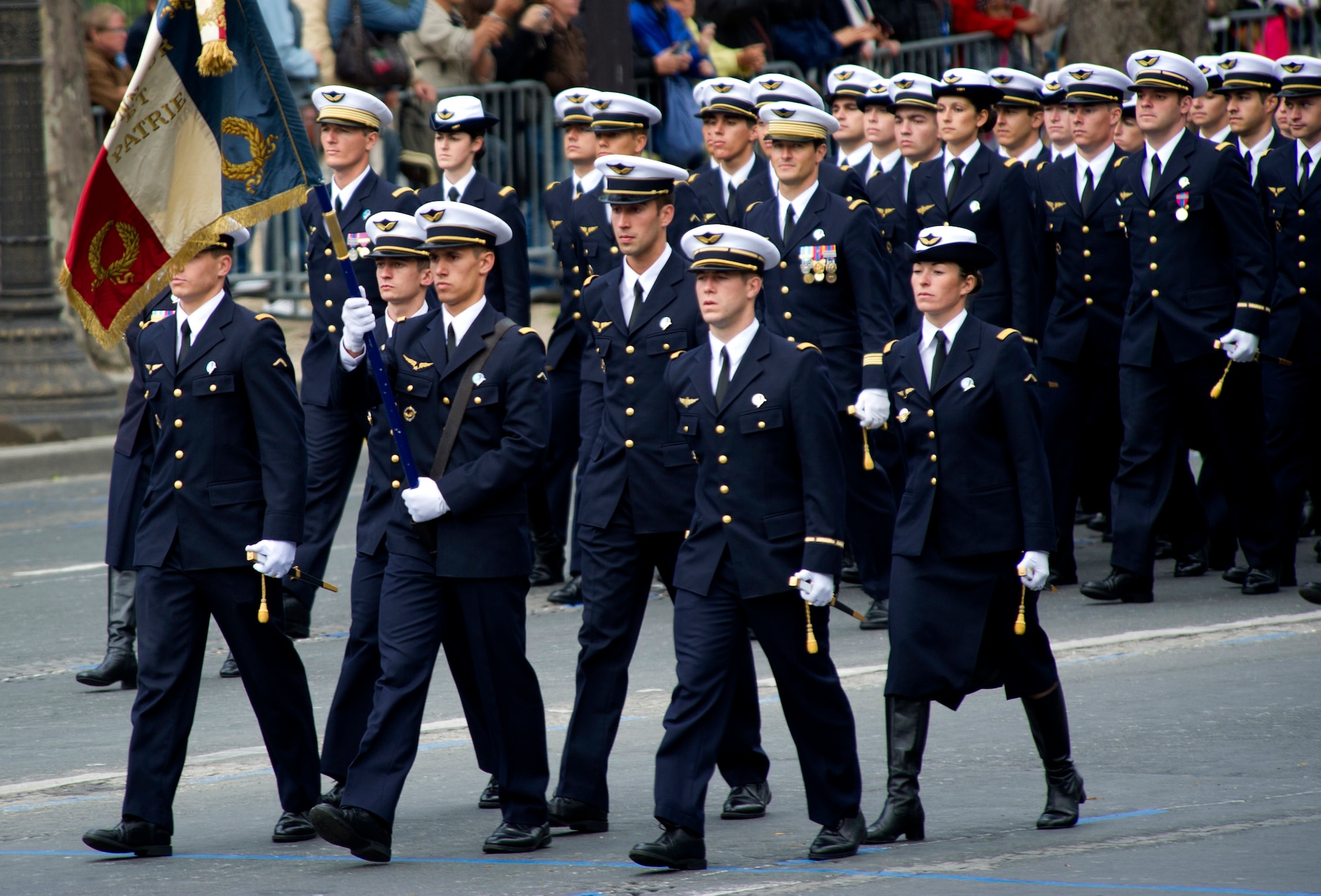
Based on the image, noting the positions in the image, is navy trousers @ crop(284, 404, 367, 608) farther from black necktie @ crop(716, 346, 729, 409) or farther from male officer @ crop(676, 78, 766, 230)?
black necktie @ crop(716, 346, 729, 409)

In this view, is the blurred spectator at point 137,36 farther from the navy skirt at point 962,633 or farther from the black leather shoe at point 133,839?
the navy skirt at point 962,633

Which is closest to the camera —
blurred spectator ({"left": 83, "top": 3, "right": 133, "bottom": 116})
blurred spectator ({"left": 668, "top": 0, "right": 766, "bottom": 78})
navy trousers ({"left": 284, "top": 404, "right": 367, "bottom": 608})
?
navy trousers ({"left": 284, "top": 404, "right": 367, "bottom": 608})

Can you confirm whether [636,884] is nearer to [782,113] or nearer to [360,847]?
[360,847]

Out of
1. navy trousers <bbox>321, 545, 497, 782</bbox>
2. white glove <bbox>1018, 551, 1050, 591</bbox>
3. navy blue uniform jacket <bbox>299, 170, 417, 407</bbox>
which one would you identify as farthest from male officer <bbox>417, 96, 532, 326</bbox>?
white glove <bbox>1018, 551, 1050, 591</bbox>

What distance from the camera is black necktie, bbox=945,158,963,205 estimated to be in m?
11.4

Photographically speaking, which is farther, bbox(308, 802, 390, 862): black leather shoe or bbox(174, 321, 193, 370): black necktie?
bbox(174, 321, 193, 370): black necktie

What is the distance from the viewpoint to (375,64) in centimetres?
1716

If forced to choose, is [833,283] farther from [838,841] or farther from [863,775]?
[838,841]

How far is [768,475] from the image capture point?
695cm

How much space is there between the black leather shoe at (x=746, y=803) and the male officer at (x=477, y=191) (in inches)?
167

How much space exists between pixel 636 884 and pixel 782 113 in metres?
4.91

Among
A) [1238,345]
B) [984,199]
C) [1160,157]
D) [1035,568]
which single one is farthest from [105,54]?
[1035,568]

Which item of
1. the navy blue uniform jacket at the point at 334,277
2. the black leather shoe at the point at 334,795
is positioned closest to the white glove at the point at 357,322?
the black leather shoe at the point at 334,795

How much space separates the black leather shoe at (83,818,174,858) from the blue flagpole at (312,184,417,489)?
138cm
